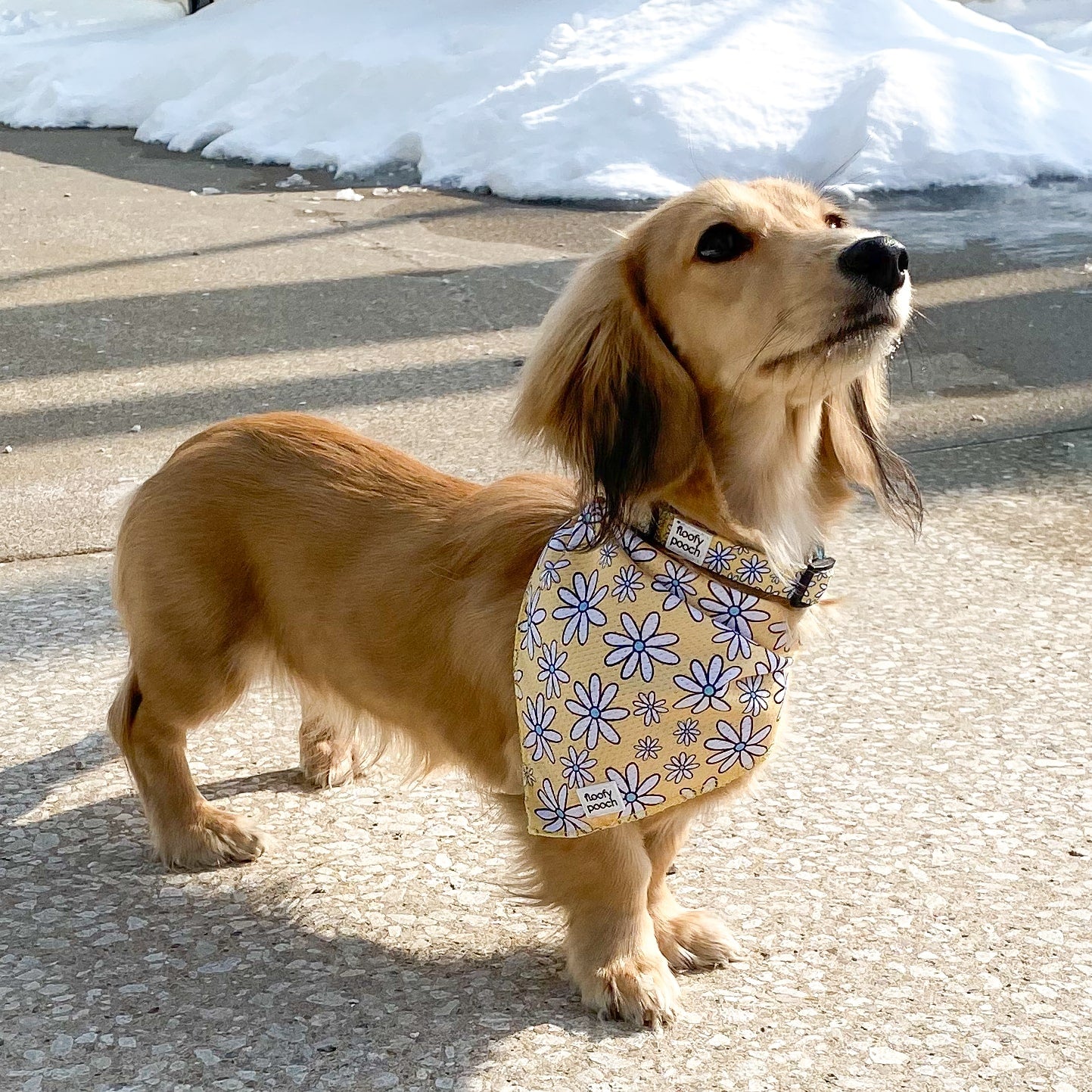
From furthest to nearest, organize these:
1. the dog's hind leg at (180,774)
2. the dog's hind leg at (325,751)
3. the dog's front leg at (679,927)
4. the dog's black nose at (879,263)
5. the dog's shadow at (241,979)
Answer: the dog's hind leg at (325,751), the dog's hind leg at (180,774), the dog's front leg at (679,927), the dog's shadow at (241,979), the dog's black nose at (879,263)

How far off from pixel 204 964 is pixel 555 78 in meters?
8.05

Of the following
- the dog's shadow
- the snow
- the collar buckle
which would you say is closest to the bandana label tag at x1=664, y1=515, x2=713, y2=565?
the collar buckle

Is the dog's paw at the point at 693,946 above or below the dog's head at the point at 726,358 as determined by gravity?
below

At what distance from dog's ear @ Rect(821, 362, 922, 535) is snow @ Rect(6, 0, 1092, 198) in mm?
5385

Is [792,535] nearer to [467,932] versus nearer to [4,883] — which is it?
[467,932]

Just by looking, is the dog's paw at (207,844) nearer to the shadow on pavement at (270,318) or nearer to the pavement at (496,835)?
the pavement at (496,835)

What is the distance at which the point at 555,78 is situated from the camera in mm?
9648

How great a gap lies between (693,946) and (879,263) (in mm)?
1304

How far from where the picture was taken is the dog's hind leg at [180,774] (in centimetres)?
299

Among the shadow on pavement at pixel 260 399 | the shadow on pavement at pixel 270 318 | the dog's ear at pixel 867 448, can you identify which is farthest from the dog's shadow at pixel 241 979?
the shadow on pavement at pixel 270 318

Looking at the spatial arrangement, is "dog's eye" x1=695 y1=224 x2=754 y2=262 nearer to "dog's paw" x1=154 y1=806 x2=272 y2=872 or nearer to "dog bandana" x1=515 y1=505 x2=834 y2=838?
"dog bandana" x1=515 y1=505 x2=834 y2=838

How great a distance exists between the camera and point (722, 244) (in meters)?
2.48

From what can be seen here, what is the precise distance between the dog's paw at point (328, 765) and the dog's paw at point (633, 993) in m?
0.97

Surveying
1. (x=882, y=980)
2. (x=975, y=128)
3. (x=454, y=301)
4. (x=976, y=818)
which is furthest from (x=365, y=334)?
(x=975, y=128)
